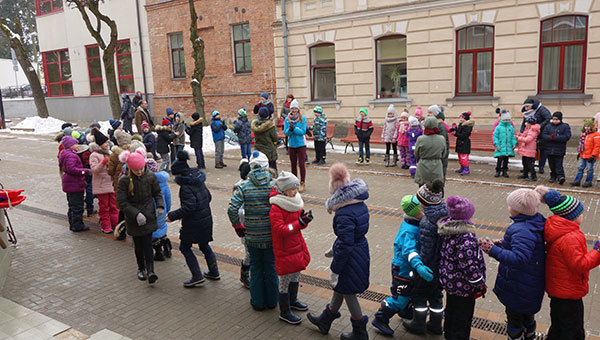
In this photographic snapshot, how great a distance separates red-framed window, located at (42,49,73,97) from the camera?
3275 centimetres

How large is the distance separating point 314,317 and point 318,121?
9.80 metres

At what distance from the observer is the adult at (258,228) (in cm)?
541

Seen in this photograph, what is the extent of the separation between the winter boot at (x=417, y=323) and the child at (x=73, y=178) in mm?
6273

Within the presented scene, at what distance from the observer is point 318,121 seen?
14484 mm

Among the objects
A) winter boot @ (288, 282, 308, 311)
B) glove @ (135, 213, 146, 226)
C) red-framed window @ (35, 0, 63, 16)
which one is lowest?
winter boot @ (288, 282, 308, 311)

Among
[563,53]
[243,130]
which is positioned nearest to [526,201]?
[243,130]

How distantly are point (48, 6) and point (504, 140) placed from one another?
3107cm

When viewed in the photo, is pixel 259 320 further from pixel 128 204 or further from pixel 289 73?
pixel 289 73

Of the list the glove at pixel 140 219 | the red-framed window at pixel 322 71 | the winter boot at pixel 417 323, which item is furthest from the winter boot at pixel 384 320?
the red-framed window at pixel 322 71

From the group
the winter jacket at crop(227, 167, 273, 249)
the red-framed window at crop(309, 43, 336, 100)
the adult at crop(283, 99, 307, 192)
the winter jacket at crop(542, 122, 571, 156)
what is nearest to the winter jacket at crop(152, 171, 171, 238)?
the winter jacket at crop(227, 167, 273, 249)

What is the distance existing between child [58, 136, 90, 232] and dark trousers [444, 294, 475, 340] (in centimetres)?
671

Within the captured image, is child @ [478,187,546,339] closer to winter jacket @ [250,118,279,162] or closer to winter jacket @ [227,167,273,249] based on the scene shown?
winter jacket @ [227,167,273,249]

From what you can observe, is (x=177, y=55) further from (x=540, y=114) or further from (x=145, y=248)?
(x=145, y=248)

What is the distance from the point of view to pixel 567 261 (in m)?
4.13
